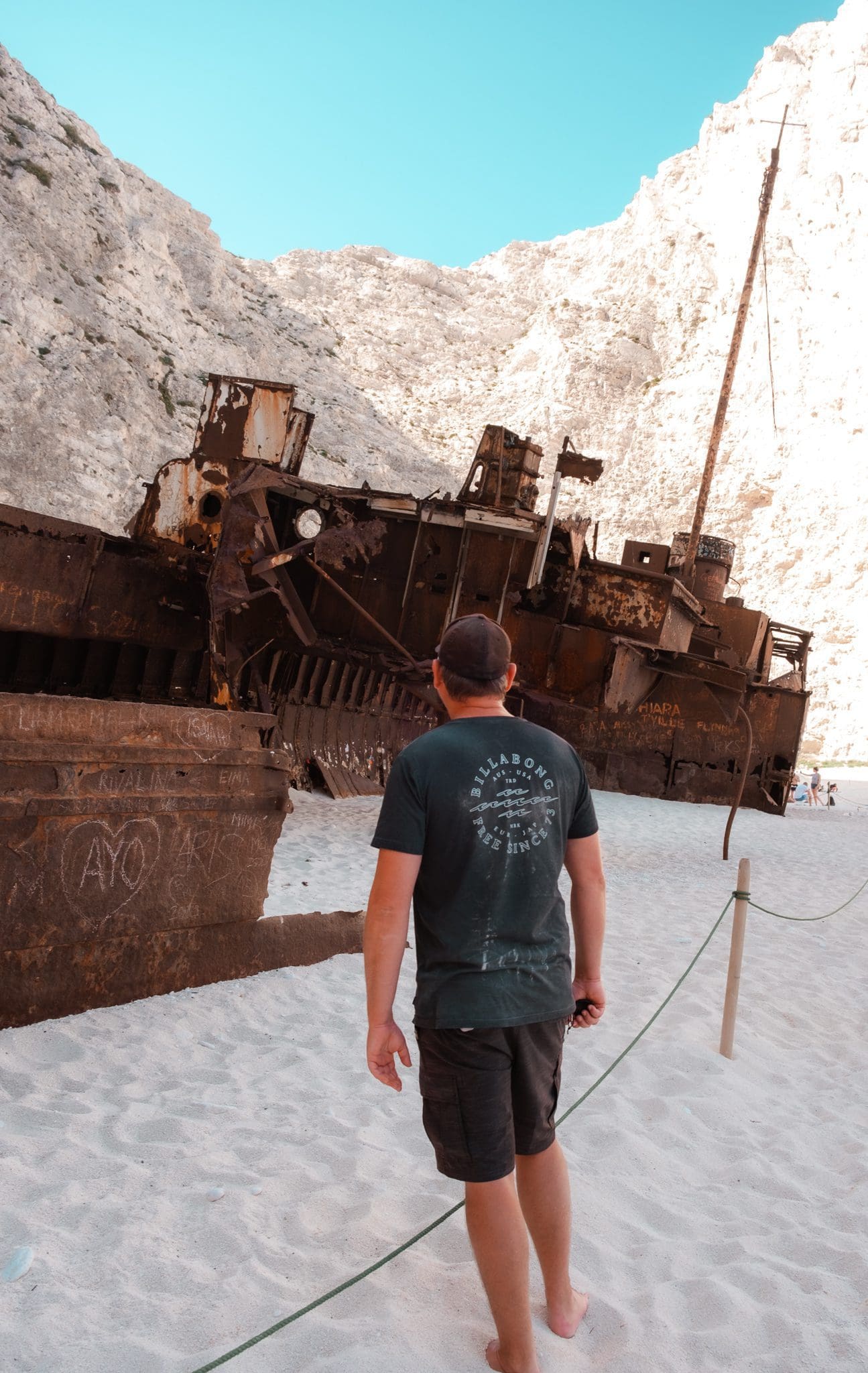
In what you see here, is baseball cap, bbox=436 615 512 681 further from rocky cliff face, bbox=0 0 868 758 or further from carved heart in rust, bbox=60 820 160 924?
rocky cliff face, bbox=0 0 868 758

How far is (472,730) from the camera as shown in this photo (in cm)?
218

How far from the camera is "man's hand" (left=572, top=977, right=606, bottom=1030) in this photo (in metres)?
2.41

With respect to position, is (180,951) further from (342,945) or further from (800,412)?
(800,412)

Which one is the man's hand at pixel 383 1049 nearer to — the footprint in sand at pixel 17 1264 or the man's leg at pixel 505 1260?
the man's leg at pixel 505 1260

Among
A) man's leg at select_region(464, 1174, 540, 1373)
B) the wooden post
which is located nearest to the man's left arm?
man's leg at select_region(464, 1174, 540, 1373)

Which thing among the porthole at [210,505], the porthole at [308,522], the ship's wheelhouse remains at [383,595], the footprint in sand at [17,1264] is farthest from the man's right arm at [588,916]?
the porthole at [308,522]

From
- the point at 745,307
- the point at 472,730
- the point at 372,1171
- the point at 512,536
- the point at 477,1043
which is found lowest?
the point at 372,1171

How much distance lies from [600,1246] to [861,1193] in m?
1.20

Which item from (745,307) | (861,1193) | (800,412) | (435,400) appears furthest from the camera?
(435,400)

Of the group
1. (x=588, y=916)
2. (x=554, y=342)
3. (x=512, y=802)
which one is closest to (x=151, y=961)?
(x=588, y=916)

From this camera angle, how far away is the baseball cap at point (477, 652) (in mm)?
2232

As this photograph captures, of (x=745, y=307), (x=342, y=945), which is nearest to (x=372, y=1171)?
(x=342, y=945)

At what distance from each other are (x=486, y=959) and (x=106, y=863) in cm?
256

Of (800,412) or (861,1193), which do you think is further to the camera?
(800,412)
